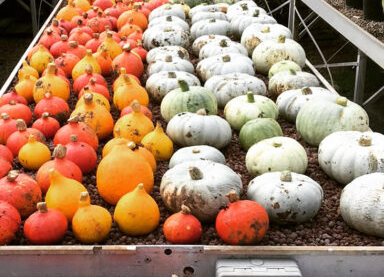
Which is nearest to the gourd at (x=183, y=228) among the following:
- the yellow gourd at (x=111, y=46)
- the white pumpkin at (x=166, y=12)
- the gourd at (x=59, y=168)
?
the gourd at (x=59, y=168)

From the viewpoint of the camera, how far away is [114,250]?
2324 mm

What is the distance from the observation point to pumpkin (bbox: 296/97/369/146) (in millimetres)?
3369

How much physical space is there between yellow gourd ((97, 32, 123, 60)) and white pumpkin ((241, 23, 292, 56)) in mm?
1132

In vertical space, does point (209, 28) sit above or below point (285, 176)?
below

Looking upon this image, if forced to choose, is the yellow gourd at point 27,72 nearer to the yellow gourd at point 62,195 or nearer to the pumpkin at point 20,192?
the pumpkin at point 20,192

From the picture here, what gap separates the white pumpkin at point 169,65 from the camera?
4329 millimetres

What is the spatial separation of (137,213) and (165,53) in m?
2.24

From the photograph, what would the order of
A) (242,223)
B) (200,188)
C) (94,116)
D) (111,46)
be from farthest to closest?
(111,46) → (94,116) → (200,188) → (242,223)

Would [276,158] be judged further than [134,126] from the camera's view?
No

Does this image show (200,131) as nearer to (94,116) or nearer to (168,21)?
(94,116)

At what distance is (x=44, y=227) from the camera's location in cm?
243

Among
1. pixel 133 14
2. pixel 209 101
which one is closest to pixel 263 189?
pixel 209 101

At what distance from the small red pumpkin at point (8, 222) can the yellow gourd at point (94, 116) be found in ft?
3.17

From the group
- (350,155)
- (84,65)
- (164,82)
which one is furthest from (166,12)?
(350,155)
